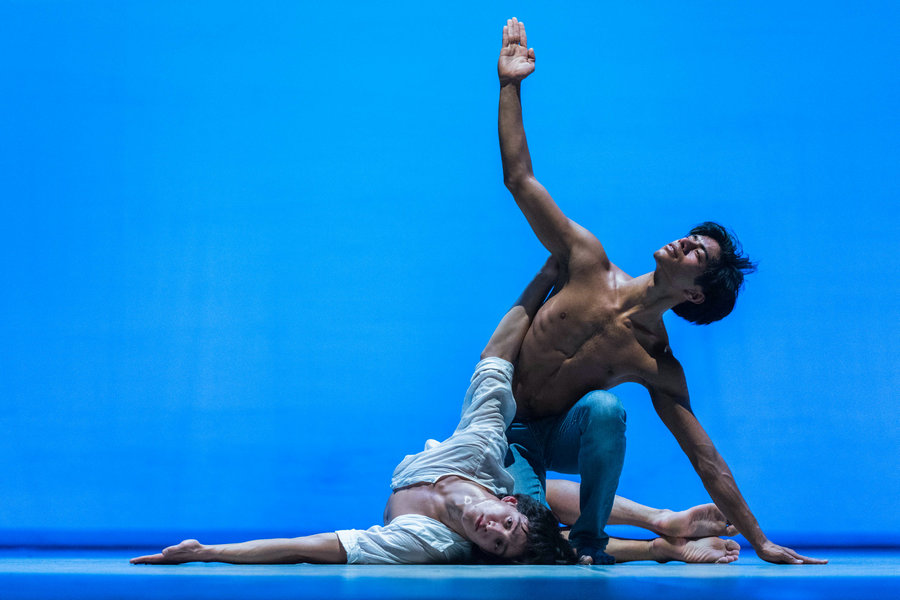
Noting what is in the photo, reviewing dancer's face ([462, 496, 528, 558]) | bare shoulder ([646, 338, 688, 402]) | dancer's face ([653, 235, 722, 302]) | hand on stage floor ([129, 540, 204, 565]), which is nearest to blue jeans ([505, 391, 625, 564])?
bare shoulder ([646, 338, 688, 402])

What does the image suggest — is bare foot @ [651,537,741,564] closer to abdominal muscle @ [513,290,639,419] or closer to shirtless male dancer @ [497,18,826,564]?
shirtless male dancer @ [497,18,826,564]

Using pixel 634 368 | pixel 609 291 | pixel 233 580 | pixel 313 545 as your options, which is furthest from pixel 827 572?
pixel 233 580

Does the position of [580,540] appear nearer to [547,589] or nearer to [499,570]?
[499,570]

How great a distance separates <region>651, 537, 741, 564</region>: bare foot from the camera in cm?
259

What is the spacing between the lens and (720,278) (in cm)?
261

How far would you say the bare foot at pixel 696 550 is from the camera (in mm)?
2590

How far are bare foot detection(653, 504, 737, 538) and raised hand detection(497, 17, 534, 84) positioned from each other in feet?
4.88

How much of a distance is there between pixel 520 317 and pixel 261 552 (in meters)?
1.09

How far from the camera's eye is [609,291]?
2.65m

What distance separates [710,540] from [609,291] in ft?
2.76

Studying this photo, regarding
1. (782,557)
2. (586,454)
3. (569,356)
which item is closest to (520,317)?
(569,356)

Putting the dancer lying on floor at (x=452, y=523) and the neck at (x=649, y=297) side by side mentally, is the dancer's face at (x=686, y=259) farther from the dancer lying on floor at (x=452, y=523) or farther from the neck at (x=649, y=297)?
the dancer lying on floor at (x=452, y=523)

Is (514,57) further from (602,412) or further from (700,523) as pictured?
(700,523)

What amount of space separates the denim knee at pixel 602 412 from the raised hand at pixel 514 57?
104 cm
